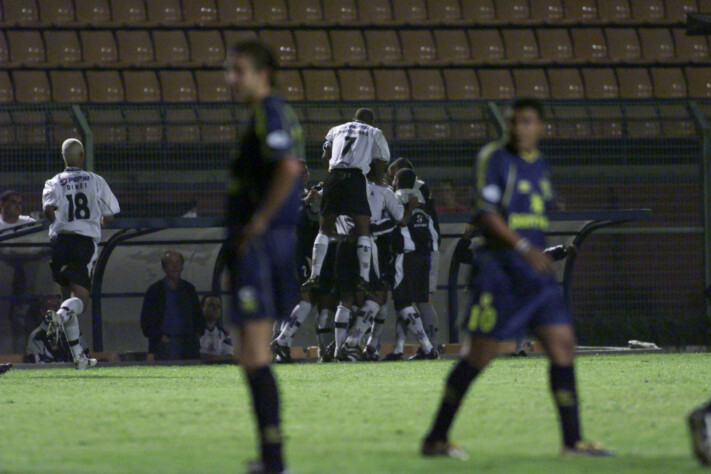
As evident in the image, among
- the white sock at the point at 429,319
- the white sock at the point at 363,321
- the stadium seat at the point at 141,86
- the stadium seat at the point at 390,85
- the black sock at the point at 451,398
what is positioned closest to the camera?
the black sock at the point at 451,398

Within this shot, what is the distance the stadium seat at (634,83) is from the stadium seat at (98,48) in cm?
824

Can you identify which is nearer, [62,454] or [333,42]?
[62,454]

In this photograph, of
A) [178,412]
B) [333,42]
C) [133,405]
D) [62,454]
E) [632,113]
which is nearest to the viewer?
[62,454]

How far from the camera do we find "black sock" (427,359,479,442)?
5.01m

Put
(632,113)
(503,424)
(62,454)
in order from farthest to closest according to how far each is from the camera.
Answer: (632,113) → (503,424) → (62,454)

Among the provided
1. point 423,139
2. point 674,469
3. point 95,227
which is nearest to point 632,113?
point 423,139

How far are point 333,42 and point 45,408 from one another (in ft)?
47.3

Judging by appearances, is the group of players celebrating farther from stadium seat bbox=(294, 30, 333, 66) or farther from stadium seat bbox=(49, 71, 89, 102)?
stadium seat bbox=(294, 30, 333, 66)

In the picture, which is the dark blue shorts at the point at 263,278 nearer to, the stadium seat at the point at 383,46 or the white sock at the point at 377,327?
the white sock at the point at 377,327

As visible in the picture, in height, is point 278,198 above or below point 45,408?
above

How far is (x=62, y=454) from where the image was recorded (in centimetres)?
529

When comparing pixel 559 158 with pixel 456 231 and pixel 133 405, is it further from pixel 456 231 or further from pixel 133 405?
pixel 133 405

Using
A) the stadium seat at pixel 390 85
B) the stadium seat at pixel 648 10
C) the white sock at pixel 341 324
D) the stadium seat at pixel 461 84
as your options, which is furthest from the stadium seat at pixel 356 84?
the white sock at pixel 341 324

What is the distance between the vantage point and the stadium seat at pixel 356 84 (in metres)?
20.6
